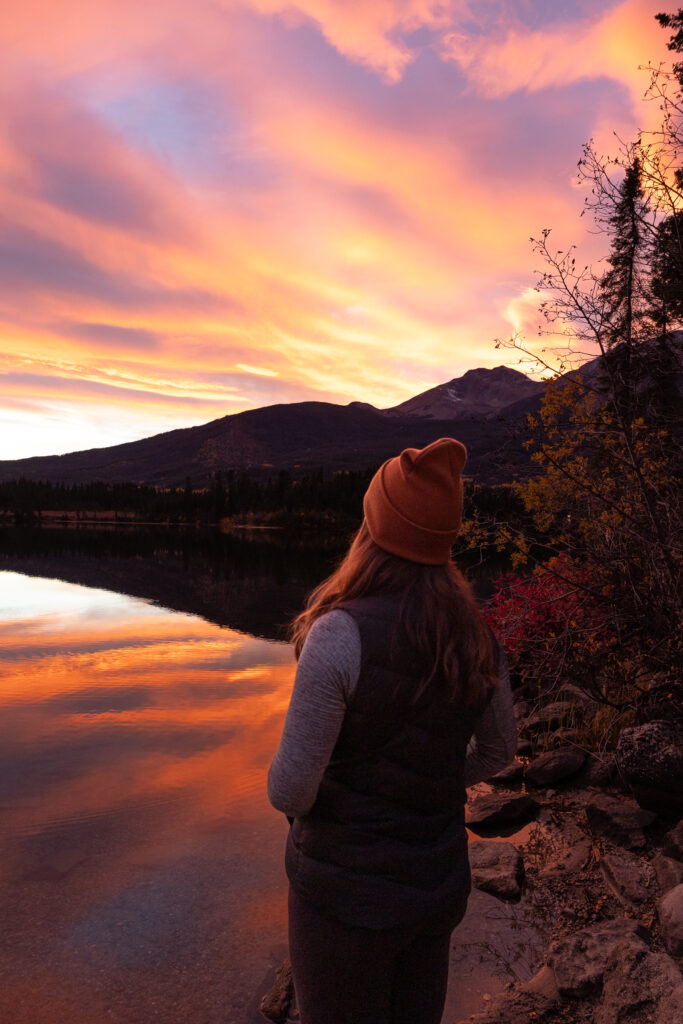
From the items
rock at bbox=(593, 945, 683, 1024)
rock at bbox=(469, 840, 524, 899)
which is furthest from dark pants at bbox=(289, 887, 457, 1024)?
rock at bbox=(469, 840, 524, 899)

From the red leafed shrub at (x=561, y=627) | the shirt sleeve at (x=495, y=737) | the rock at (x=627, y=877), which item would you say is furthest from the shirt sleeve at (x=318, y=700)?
the red leafed shrub at (x=561, y=627)

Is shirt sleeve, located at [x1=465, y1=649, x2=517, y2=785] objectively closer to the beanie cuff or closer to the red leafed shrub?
the beanie cuff

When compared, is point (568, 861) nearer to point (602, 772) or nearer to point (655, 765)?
point (655, 765)

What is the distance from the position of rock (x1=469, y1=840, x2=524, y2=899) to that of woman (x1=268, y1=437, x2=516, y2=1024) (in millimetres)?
3749

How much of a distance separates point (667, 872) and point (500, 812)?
1.84m

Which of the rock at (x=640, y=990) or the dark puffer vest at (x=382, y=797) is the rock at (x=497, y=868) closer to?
the rock at (x=640, y=990)

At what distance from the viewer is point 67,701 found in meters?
11.5

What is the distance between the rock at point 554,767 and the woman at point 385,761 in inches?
239

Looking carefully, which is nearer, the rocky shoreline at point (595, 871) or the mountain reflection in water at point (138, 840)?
the rocky shoreline at point (595, 871)

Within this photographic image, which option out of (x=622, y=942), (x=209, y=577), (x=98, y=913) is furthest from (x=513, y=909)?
(x=209, y=577)

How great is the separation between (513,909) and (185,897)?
2.64m

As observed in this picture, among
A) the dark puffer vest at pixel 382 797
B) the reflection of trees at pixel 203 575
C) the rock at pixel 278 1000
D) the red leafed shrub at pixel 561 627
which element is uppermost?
the dark puffer vest at pixel 382 797

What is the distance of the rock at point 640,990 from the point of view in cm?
340

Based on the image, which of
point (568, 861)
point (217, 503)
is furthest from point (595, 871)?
point (217, 503)
